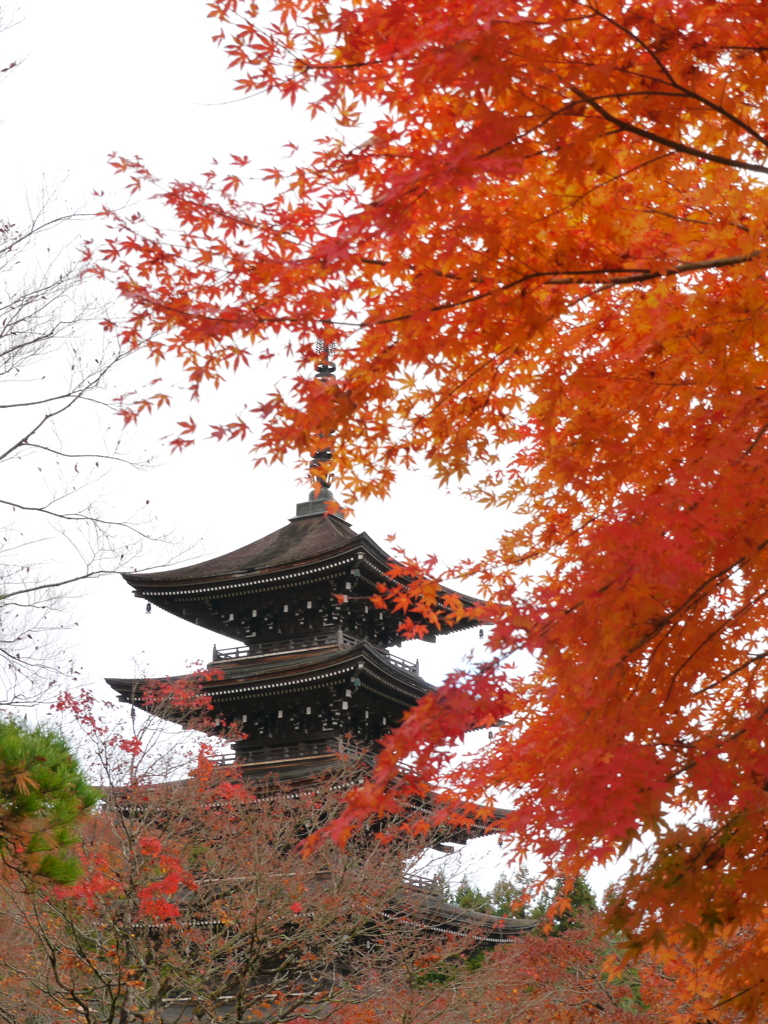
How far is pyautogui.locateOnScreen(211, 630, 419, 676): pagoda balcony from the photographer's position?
1758cm

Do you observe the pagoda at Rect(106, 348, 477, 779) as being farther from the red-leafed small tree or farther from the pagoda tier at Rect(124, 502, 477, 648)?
the red-leafed small tree

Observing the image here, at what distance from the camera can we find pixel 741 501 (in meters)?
3.29

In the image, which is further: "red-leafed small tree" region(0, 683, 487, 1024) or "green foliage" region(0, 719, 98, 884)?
"red-leafed small tree" region(0, 683, 487, 1024)

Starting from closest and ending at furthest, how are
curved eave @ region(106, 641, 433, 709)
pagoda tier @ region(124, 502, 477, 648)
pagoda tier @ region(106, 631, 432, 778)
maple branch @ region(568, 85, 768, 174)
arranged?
maple branch @ region(568, 85, 768, 174)
curved eave @ region(106, 641, 433, 709)
pagoda tier @ region(106, 631, 432, 778)
pagoda tier @ region(124, 502, 477, 648)

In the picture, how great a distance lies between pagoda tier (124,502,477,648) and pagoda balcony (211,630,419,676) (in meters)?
0.15

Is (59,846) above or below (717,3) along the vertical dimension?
below

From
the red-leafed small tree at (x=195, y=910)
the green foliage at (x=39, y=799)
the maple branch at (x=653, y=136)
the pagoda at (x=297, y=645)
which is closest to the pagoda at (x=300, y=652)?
the pagoda at (x=297, y=645)

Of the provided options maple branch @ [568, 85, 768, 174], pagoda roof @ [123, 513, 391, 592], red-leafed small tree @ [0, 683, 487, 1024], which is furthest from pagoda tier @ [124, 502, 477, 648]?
maple branch @ [568, 85, 768, 174]

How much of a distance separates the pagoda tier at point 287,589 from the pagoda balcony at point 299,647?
5.8 inches

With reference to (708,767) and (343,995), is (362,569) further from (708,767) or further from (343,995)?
(708,767)

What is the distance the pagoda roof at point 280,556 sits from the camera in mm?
16984

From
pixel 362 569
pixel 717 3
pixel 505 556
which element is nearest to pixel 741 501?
pixel 717 3

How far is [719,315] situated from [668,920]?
86.8 inches

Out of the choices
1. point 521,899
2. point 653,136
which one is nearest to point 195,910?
point 521,899
